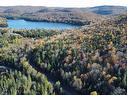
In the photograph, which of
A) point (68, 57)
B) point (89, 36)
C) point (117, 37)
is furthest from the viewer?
point (89, 36)

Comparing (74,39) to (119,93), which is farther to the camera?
(74,39)

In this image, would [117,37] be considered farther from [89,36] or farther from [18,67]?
[18,67]

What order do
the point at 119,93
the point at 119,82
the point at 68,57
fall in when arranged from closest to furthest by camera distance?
the point at 119,93, the point at 119,82, the point at 68,57

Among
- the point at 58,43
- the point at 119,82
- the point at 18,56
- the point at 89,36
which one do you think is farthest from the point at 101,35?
the point at 119,82

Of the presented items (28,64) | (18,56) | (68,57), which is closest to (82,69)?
(68,57)

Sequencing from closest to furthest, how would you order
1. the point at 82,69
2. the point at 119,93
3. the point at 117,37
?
1. the point at 119,93
2. the point at 82,69
3. the point at 117,37

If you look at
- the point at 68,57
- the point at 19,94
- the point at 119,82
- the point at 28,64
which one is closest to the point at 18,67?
the point at 28,64

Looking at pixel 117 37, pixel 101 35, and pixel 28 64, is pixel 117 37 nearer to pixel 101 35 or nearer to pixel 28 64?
pixel 101 35

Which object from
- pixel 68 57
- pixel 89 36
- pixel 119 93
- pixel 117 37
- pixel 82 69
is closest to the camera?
pixel 119 93

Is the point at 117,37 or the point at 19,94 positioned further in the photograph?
the point at 117,37
